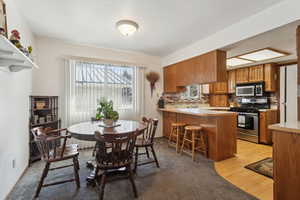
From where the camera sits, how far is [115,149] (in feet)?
5.68

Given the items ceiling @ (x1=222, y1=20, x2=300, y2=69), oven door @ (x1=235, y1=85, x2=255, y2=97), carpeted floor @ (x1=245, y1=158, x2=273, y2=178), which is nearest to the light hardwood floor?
carpeted floor @ (x1=245, y1=158, x2=273, y2=178)

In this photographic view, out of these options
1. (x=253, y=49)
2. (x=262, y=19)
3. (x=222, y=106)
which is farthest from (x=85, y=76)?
(x=222, y=106)

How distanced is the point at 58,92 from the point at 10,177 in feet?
6.05

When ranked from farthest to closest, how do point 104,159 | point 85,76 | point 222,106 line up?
point 222,106
point 85,76
point 104,159

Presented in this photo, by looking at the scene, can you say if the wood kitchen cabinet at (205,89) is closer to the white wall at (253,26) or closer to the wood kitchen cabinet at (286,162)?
the white wall at (253,26)

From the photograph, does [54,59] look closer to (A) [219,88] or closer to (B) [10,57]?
(B) [10,57]

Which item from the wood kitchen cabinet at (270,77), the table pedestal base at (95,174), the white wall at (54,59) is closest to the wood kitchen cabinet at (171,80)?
the white wall at (54,59)

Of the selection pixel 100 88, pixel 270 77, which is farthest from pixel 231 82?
pixel 100 88

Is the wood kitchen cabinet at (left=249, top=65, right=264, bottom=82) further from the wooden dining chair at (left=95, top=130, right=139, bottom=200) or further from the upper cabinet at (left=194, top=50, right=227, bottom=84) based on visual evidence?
the wooden dining chair at (left=95, top=130, right=139, bottom=200)

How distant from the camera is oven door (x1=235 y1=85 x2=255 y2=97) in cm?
443

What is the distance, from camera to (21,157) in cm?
223

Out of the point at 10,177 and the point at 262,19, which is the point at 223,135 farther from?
the point at 10,177

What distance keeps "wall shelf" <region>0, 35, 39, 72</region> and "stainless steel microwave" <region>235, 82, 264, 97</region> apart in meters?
5.28

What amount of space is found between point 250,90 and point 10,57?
5.42 meters
